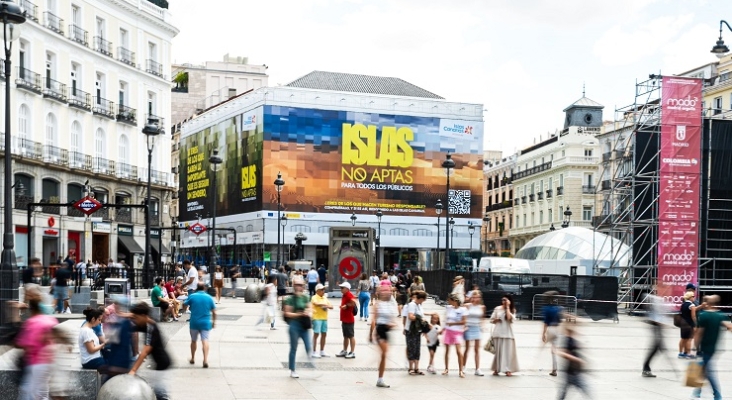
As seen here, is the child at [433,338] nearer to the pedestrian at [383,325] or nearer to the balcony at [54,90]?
the pedestrian at [383,325]

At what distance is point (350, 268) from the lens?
3734cm

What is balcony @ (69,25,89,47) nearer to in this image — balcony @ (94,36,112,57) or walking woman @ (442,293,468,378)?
balcony @ (94,36,112,57)

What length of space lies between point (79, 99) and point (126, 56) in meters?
5.64

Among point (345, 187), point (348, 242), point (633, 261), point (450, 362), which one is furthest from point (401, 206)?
point (450, 362)

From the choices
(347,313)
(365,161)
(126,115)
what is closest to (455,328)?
(347,313)

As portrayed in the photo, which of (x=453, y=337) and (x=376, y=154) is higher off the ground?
(x=376, y=154)

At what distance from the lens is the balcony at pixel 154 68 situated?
54.4 m

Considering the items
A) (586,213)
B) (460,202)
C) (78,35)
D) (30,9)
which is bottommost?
(586,213)

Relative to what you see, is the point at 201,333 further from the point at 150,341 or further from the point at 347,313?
the point at 150,341

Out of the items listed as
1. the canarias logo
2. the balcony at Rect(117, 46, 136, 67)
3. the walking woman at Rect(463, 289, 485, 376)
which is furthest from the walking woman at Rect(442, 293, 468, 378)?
the canarias logo

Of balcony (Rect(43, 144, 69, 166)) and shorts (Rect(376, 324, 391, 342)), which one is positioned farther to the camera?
balcony (Rect(43, 144, 69, 166))

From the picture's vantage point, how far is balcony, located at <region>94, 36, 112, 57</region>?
4922 cm

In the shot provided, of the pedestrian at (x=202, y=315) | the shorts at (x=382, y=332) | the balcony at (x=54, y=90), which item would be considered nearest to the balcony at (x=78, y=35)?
the balcony at (x=54, y=90)

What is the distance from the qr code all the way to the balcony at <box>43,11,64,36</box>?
43448mm
